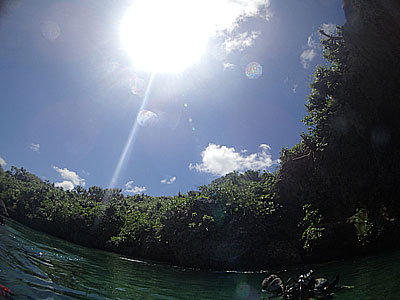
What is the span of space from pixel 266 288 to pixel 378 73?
15.8 metres

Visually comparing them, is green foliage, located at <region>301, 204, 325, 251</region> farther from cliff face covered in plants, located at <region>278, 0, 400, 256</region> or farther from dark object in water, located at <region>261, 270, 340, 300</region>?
dark object in water, located at <region>261, 270, 340, 300</region>

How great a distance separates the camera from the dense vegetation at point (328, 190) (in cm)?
1421

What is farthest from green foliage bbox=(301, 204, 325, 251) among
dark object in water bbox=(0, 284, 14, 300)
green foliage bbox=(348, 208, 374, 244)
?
dark object in water bbox=(0, 284, 14, 300)

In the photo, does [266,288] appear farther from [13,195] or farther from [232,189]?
[13,195]

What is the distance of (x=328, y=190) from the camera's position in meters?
17.4

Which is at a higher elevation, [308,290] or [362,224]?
[362,224]

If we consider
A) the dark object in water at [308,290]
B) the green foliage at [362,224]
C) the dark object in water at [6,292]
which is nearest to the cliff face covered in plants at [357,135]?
the green foliage at [362,224]

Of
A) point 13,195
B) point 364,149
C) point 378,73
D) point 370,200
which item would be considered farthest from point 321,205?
point 13,195

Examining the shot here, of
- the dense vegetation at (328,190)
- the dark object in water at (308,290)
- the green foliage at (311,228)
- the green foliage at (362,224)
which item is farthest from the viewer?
the green foliage at (311,228)

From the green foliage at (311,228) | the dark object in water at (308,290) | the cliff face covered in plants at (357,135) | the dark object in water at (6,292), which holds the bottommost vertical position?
the dark object in water at (6,292)

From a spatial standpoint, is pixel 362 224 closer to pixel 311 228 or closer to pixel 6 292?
pixel 311 228

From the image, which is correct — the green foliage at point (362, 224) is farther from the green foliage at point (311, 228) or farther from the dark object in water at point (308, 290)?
the dark object in water at point (308, 290)

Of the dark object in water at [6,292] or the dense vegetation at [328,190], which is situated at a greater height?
the dense vegetation at [328,190]

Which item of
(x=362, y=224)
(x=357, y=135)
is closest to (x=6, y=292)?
(x=362, y=224)
